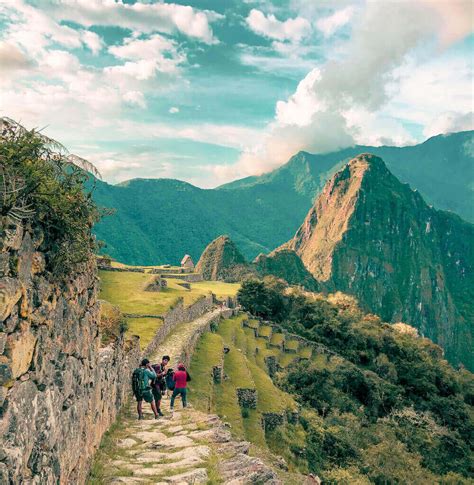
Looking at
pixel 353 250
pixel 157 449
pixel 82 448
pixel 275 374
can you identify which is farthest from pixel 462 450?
pixel 353 250

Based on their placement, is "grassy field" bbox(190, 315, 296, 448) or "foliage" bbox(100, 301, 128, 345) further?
"grassy field" bbox(190, 315, 296, 448)

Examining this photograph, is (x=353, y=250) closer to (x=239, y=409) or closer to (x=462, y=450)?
(x=462, y=450)

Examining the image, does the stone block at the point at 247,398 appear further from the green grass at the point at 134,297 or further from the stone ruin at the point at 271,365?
the stone ruin at the point at 271,365

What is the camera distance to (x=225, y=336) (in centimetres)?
3266

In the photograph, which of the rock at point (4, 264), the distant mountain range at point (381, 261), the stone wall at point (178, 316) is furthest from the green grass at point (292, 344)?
the distant mountain range at point (381, 261)

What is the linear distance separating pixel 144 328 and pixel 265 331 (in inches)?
982

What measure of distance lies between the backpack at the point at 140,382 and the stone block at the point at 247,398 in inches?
370

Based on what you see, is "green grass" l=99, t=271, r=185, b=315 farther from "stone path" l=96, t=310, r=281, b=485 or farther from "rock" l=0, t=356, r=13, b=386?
"rock" l=0, t=356, r=13, b=386

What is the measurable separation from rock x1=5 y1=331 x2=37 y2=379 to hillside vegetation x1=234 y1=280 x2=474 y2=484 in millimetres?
16148

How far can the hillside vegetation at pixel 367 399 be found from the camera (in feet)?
72.8

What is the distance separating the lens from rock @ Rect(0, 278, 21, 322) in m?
3.85

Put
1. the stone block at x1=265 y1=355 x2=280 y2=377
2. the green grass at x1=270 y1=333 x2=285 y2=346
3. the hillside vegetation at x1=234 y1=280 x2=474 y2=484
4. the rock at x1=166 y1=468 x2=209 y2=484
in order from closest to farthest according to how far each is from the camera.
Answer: the rock at x1=166 y1=468 x2=209 y2=484
the hillside vegetation at x1=234 y1=280 x2=474 y2=484
the stone block at x1=265 y1=355 x2=280 y2=377
the green grass at x1=270 y1=333 x2=285 y2=346

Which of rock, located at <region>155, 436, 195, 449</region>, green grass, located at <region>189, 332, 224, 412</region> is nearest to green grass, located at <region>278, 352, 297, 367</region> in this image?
green grass, located at <region>189, 332, 224, 412</region>

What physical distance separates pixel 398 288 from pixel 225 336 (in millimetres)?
171456
